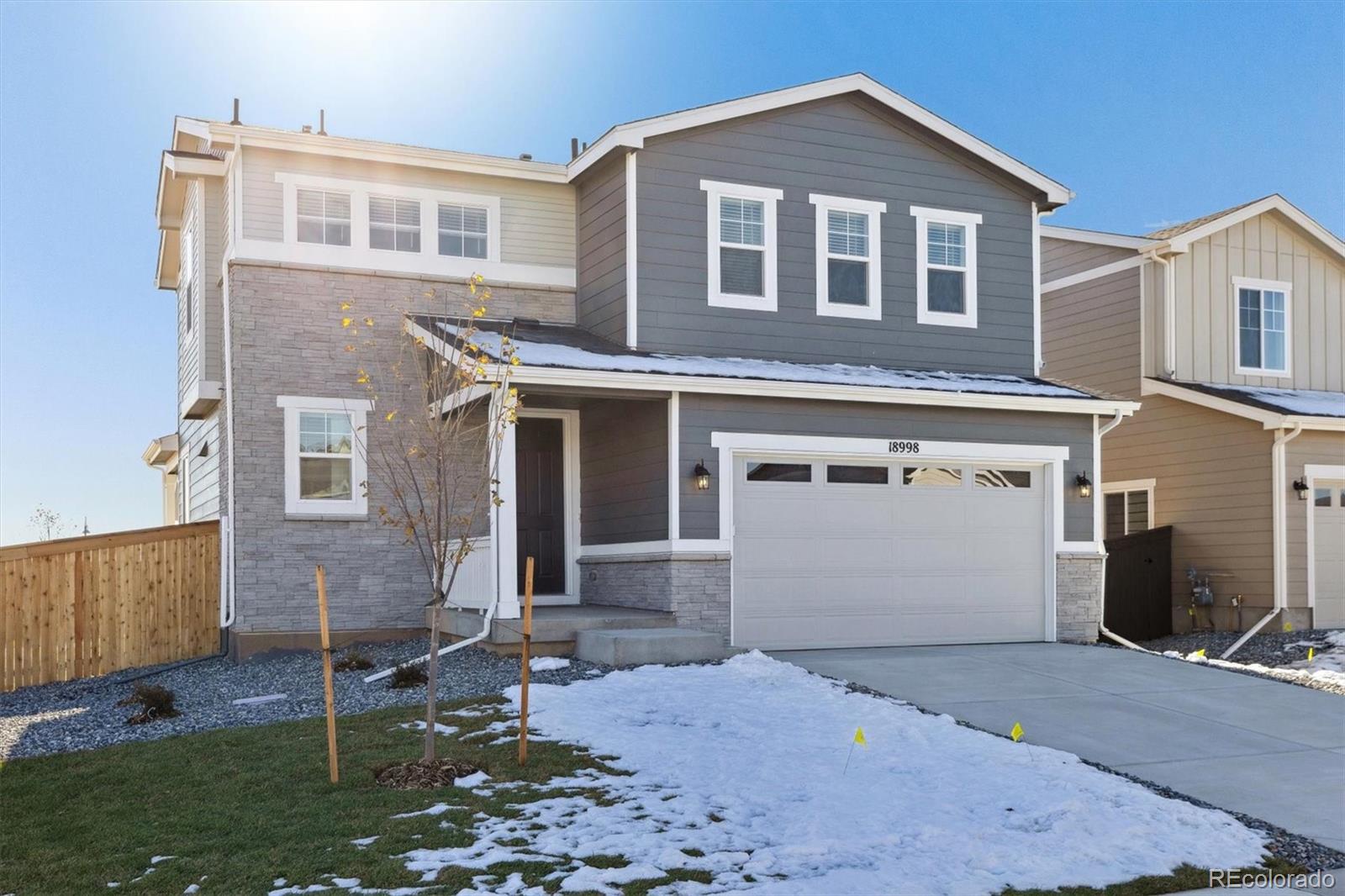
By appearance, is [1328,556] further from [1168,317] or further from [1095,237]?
[1095,237]

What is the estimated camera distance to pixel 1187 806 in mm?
7273

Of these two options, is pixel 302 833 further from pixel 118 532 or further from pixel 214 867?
pixel 118 532

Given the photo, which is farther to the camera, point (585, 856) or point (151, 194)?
point (151, 194)

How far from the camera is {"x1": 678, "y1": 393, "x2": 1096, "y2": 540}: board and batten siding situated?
12.8 metres

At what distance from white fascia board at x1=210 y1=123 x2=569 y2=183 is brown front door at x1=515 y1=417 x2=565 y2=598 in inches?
120

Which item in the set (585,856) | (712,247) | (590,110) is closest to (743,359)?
(712,247)

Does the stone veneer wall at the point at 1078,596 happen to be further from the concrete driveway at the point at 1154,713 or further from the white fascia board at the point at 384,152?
the white fascia board at the point at 384,152

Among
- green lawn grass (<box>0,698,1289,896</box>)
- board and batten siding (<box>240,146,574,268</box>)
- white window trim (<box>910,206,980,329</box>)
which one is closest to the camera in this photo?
green lawn grass (<box>0,698,1289,896</box>)

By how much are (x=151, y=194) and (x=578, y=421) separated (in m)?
8.80

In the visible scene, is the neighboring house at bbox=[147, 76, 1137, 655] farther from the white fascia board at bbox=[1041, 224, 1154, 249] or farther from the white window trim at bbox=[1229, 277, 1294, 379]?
the white window trim at bbox=[1229, 277, 1294, 379]

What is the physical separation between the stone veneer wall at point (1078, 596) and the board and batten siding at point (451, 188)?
7116 millimetres

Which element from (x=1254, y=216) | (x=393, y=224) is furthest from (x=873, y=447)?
(x=1254, y=216)

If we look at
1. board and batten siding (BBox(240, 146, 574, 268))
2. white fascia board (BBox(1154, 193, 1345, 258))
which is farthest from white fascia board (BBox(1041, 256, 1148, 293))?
board and batten siding (BBox(240, 146, 574, 268))

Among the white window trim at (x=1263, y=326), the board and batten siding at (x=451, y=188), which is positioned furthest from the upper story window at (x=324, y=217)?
the white window trim at (x=1263, y=326)
